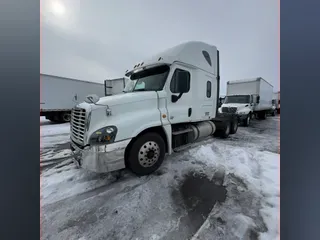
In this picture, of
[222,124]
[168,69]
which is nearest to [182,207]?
[168,69]

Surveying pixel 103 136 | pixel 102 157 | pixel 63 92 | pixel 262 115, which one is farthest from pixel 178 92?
pixel 262 115

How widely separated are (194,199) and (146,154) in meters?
1.08

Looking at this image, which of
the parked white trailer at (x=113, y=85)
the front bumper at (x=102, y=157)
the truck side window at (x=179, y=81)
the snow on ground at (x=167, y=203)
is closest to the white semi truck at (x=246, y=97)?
the snow on ground at (x=167, y=203)

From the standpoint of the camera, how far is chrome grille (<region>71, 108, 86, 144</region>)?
2.14 metres

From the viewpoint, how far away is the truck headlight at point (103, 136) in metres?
1.96

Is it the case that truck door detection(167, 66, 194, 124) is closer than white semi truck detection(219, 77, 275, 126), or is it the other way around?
truck door detection(167, 66, 194, 124)

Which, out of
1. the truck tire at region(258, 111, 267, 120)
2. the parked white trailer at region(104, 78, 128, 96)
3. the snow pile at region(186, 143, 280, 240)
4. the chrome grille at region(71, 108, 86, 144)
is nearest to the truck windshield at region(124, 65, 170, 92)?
the parked white trailer at region(104, 78, 128, 96)

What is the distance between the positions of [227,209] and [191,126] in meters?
2.17

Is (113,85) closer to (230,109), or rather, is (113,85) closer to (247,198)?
(247,198)

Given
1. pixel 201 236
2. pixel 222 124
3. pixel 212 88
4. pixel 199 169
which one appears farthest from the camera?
pixel 222 124

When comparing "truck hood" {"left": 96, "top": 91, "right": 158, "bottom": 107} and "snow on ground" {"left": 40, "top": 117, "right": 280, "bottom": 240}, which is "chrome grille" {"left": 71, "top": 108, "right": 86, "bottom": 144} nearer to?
"truck hood" {"left": 96, "top": 91, "right": 158, "bottom": 107}
